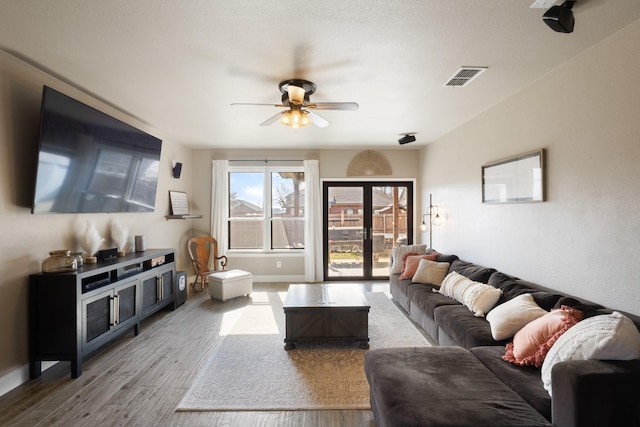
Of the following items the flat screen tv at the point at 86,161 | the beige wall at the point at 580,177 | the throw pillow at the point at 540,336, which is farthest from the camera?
the flat screen tv at the point at 86,161

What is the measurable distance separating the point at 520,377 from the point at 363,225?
4.46m

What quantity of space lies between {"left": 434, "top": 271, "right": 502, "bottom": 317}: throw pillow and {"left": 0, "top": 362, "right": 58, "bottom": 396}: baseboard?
3983mm

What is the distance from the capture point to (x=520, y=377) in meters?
1.83

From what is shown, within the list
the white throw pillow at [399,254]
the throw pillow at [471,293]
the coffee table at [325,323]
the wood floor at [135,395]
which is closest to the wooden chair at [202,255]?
the wood floor at [135,395]

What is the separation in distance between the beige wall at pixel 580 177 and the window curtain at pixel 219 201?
4554mm

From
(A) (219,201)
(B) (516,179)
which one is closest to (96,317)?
(A) (219,201)

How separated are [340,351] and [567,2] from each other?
3.24 metres

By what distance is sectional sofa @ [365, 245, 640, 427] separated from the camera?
1.39 metres

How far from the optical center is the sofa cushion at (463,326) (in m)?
2.46

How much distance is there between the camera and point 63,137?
107 inches

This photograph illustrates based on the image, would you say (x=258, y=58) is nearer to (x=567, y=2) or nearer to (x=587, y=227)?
(x=567, y=2)

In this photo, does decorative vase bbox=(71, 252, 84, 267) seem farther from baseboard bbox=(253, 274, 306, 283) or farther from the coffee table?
baseboard bbox=(253, 274, 306, 283)

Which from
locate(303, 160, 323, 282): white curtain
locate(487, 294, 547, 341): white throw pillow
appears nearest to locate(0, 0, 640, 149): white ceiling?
locate(487, 294, 547, 341): white throw pillow

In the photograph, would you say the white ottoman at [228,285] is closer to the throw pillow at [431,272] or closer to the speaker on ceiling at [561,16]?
the throw pillow at [431,272]
